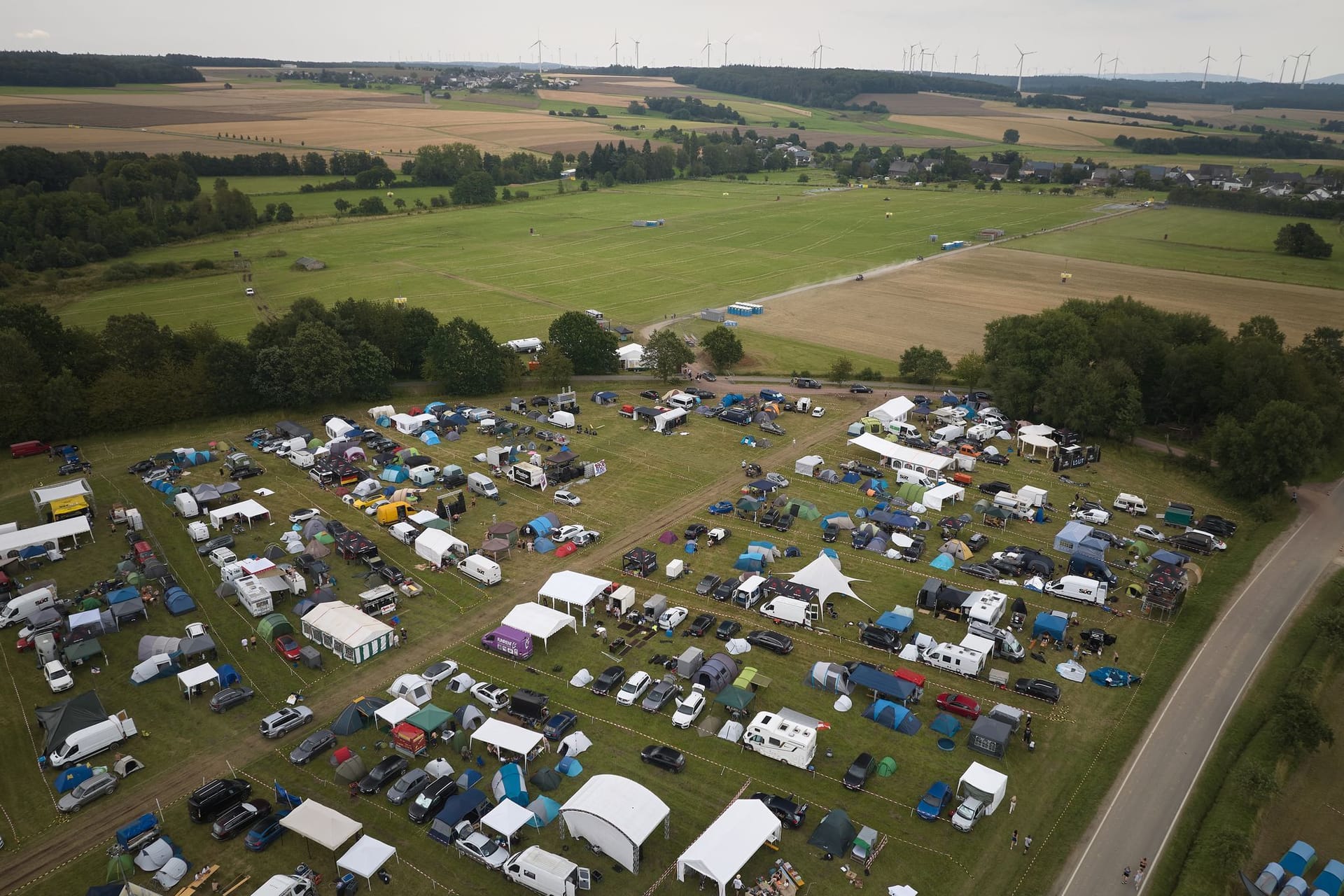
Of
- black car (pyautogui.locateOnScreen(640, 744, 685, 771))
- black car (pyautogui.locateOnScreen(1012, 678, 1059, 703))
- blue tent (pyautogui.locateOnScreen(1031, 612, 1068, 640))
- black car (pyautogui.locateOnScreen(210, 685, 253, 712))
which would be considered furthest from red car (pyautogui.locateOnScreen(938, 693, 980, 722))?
black car (pyautogui.locateOnScreen(210, 685, 253, 712))

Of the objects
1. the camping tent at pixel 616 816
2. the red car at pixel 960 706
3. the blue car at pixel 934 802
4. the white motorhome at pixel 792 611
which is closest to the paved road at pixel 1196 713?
the blue car at pixel 934 802

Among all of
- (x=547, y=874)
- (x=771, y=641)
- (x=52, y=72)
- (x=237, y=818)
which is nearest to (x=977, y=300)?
(x=771, y=641)

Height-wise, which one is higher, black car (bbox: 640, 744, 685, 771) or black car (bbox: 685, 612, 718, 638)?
black car (bbox: 685, 612, 718, 638)

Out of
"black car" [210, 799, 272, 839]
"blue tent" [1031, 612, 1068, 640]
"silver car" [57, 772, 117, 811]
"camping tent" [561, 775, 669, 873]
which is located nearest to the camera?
"camping tent" [561, 775, 669, 873]

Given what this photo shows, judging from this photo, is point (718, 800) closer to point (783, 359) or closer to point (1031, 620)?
point (1031, 620)

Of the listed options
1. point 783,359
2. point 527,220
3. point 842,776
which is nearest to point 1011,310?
point 783,359

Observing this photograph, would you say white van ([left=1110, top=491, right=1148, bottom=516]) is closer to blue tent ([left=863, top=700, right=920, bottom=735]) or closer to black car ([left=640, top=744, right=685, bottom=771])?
blue tent ([left=863, top=700, right=920, bottom=735])

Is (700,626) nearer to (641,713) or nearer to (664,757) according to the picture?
(641,713)

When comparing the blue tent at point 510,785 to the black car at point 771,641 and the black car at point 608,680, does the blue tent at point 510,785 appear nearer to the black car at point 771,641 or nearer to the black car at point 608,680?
the black car at point 608,680
